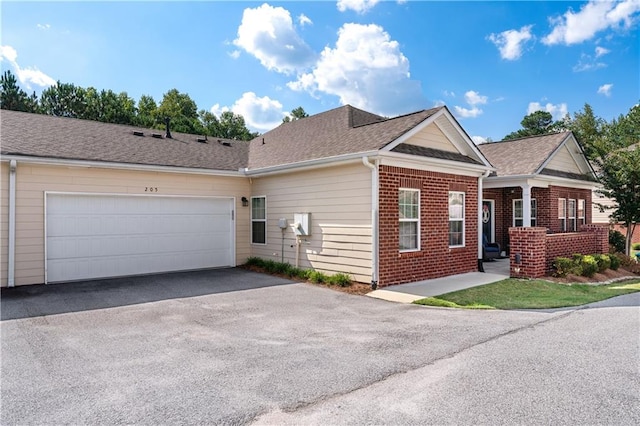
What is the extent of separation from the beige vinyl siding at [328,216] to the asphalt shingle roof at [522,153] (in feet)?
23.2

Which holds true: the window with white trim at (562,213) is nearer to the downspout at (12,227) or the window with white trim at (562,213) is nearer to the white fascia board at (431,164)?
the white fascia board at (431,164)

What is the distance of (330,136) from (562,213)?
1005 cm

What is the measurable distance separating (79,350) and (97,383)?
1317mm

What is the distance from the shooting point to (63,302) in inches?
309

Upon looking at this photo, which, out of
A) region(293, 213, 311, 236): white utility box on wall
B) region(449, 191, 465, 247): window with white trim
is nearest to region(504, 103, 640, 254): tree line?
region(449, 191, 465, 247): window with white trim

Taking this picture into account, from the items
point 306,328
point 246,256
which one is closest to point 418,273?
point 306,328

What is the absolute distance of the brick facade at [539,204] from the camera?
14.8 meters

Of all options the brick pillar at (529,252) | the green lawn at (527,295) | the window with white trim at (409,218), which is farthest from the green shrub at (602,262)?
the window with white trim at (409,218)

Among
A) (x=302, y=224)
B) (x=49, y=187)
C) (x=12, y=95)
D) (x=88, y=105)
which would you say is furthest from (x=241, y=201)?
(x=12, y=95)

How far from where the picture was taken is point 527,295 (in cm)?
866

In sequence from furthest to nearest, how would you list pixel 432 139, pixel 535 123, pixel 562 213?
pixel 535 123, pixel 562 213, pixel 432 139

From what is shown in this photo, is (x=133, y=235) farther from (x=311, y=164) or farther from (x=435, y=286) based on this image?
(x=435, y=286)

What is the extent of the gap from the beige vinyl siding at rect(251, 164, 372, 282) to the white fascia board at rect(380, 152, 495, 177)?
1.94 feet

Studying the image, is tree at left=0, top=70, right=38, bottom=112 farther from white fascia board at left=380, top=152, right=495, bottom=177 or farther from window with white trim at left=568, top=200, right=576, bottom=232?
window with white trim at left=568, top=200, right=576, bottom=232
